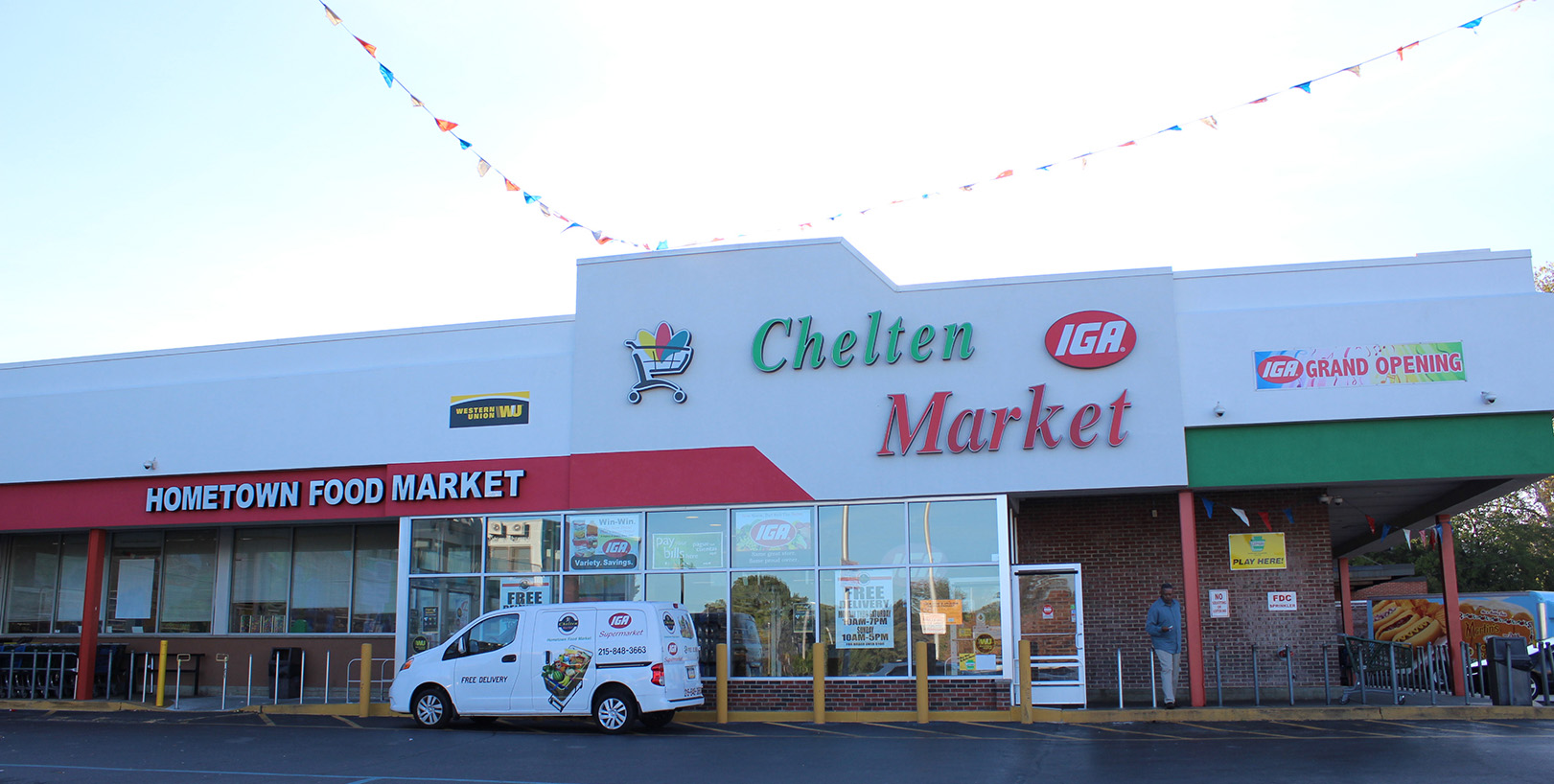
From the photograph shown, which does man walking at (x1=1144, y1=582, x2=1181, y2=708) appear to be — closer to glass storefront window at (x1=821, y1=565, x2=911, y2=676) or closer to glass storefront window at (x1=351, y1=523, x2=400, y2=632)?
glass storefront window at (x1=821, y1=565, x2=911, y2=676)

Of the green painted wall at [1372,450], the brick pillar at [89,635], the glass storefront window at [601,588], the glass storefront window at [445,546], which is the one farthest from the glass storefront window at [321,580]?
the green painted wall at [1372,450]

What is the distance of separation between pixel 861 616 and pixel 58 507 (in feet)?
50.4

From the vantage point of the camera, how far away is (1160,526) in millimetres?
19516

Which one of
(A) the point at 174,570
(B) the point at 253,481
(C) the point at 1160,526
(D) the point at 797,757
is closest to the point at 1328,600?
(C) the point at 1160,526

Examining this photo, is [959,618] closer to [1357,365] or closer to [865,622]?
[865,622]

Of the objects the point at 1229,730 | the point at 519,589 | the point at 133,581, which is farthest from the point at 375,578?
the point at 1229,730

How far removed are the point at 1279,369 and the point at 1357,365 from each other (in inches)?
42.3

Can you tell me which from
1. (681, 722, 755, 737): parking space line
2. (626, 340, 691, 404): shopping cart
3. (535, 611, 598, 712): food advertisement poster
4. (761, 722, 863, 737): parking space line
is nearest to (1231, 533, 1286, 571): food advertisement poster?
(761, 722, 863, 737): parking space line

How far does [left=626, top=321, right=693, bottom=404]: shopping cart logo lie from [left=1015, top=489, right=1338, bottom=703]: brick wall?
6271 millimetres

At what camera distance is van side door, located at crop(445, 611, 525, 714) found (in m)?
15.7

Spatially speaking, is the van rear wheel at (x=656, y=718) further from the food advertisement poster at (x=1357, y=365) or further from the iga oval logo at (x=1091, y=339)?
the food advertisement poster at (x=1357, y=365)

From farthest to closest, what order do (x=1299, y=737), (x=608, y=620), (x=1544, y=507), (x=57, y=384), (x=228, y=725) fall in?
(x=1544, y=507) → (x=57, y=384) → (x=228, y=725) → (x=608, y=620) → (x=1299, y=737)

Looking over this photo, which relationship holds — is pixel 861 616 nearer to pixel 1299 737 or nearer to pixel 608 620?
pixel 608 620

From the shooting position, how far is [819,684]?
1692cm
